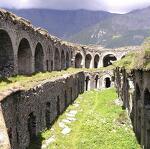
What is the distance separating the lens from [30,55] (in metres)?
32.8

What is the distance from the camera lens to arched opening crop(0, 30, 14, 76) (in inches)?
1016

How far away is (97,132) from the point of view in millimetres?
20953

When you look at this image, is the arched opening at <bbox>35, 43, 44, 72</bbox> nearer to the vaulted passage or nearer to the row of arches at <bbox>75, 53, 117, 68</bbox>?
the row of arches at <bbox>75, 53, 117, 68</bbox>

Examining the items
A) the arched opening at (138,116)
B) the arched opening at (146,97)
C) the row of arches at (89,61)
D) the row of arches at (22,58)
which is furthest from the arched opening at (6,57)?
the row of arches at (89,61)

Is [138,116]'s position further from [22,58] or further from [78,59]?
[78,59]

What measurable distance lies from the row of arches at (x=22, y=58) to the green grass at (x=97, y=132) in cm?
558

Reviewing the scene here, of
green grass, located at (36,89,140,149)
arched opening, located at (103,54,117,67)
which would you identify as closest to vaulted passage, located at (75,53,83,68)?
arched opening, located at (103,54,117,67)

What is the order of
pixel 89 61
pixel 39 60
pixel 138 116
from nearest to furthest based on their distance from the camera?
pixel 138 116 < pixel 39 60 < pixel 89 61

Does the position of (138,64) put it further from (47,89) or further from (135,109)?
(47,89)

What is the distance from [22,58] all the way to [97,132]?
568 inches

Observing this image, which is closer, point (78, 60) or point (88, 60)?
point (78, 60)

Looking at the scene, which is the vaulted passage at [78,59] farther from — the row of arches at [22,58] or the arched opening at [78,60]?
the row of arches at [22,58]

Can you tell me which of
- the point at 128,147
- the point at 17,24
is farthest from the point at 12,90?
the point at 17,24

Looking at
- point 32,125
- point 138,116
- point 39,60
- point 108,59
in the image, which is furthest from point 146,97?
point 108,59
